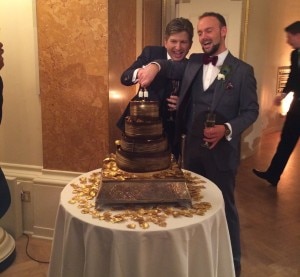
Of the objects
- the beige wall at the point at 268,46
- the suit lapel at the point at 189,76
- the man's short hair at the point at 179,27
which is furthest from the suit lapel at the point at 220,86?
the beige wall at the point at 268,46

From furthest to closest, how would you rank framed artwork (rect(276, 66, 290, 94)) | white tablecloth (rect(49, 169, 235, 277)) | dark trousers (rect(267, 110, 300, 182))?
framed artwork (rect(276, 66, 290, 94))
dark trousers (rect(267, 110, 300, 182))
white tablecloth (rect(49, 169, 235, 277))

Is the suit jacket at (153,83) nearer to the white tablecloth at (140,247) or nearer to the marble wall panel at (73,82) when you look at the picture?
the marble wall panel at (73,82)

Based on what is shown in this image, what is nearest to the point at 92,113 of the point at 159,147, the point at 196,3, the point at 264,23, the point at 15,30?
the point at 15,30

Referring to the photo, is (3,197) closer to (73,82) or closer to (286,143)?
(73,82)

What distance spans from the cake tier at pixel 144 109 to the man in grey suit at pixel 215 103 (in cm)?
28

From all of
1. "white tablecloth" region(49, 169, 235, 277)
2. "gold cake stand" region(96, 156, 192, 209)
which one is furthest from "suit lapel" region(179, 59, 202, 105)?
"white tablecloth" region(49, 169, 235, 277)

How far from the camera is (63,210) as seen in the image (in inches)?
61.7

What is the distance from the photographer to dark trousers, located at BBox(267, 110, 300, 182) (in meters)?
3.91

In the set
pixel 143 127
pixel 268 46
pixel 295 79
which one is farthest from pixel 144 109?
pixel 268 46

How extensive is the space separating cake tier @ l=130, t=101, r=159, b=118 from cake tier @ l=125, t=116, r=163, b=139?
0.9 inches

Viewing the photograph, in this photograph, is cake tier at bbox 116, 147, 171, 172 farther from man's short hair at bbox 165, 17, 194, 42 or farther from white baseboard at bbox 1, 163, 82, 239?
white baseboard at bbox 1, 163, 82, 239

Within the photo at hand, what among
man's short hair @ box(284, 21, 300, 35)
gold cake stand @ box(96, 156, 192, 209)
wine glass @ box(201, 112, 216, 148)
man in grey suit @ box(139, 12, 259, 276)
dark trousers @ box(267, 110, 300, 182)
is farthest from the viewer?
dark trousers @ box(267, 110, 300, 182)

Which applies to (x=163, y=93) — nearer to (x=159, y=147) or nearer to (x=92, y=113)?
(x=92, y=113)

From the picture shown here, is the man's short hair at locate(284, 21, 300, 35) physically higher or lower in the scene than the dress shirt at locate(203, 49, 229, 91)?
higher
